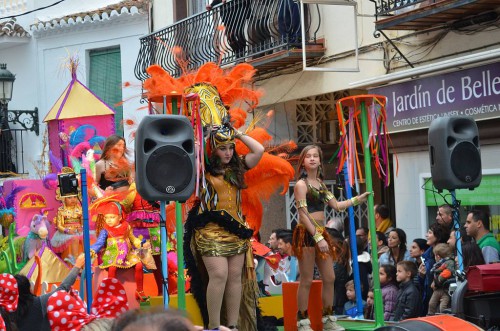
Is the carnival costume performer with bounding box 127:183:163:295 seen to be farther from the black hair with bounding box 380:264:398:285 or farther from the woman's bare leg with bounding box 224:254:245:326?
the black hair with bounding box 380:264:398:285

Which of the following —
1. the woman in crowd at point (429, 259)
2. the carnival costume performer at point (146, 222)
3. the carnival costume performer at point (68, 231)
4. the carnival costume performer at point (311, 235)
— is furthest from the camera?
the carnival costume performer at point (68, 231)

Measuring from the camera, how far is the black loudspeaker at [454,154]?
306 inches

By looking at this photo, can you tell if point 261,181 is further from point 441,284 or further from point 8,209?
point 8,209

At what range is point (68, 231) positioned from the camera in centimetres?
1389

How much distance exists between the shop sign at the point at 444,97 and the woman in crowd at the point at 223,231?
4.32 metres

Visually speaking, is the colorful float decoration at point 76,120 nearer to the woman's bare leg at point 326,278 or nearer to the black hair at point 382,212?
the black hair at point 382,212

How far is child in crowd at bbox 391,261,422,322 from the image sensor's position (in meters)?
9.51

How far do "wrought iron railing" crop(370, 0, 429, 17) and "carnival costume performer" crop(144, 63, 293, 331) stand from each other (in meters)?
4.18

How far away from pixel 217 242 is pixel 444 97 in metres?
5.22

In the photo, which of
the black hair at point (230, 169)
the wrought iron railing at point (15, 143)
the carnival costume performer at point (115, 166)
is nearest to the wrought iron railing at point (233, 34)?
the wrought iron railing at point (15, 143)

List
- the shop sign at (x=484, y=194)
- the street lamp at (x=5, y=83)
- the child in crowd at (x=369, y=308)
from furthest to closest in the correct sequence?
the street lamp at (x=5, y=83) < the shop sign at (x=484, y=194) < the child in crowd at (x=369, y=308)

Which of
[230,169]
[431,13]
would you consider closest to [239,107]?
[230,169]

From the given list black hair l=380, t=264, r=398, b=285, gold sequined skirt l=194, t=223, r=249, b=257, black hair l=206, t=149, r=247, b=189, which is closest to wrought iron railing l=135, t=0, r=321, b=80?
black hair l=380, t=264, r=398, b=285

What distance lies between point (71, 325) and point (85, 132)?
9.68 metres
